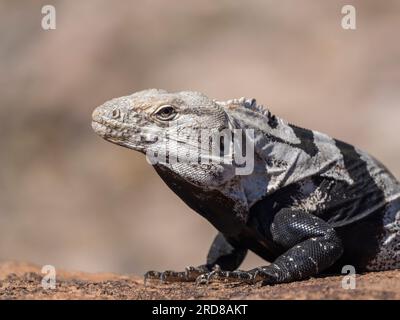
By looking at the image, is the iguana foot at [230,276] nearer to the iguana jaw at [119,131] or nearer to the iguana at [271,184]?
the iguana at [271,184]

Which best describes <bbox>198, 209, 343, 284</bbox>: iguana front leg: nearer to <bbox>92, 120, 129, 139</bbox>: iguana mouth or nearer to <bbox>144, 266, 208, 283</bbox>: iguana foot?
<bbox>144, 266, 208, 283</bbox>: iguana foot

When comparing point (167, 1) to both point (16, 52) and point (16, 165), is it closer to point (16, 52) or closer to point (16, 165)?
point (16, 52)

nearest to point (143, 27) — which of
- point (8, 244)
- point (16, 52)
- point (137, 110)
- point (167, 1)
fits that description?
point (167, 1)

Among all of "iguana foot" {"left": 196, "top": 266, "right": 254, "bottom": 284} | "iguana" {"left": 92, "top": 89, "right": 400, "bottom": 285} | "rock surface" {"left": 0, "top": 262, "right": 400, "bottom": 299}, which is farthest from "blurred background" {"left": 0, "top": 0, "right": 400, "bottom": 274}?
"iguana foot" {"left": 196, "top": 266, "right": 254, "bottom": 284}

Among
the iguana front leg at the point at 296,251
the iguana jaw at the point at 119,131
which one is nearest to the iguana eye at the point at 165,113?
the iguana jaw at the point at 119,131

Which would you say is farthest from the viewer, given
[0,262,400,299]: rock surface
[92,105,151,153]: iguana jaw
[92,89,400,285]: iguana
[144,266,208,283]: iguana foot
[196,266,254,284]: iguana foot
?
[144,266,208,283]: iguana foot

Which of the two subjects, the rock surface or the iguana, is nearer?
the rock surface
